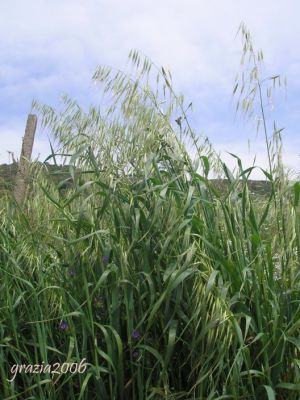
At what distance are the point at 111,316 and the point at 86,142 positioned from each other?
710 mm

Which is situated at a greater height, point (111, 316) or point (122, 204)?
point (122, 204)

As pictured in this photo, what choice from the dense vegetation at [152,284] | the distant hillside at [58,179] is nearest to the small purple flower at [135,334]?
the dense vegetation at [152,284]

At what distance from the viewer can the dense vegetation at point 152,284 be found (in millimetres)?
2174

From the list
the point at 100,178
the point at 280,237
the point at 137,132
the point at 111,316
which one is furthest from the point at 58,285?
the point at 280,237

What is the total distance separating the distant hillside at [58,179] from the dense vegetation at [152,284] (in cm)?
11

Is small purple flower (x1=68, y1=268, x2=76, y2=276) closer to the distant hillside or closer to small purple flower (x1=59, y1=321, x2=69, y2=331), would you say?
small purple flower (x1=59, y1=321, x2=69, y2=331)

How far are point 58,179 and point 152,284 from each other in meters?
0.84

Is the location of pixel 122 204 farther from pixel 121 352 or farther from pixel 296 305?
pixel 296 305

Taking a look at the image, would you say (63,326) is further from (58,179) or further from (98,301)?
(58,179)

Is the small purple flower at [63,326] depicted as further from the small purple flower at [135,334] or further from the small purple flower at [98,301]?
the small purple flower at [135,334]

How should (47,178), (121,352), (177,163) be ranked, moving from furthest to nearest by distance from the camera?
(47,178), (177,163), (121,352)

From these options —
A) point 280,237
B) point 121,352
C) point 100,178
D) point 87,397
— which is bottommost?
point 87,397

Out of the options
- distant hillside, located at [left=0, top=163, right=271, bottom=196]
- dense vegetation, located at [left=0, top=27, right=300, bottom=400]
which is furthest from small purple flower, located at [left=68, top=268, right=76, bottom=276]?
distant hillside, located at [left=0, top=163, right=271, bottom=196]

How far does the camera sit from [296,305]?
2328mm
